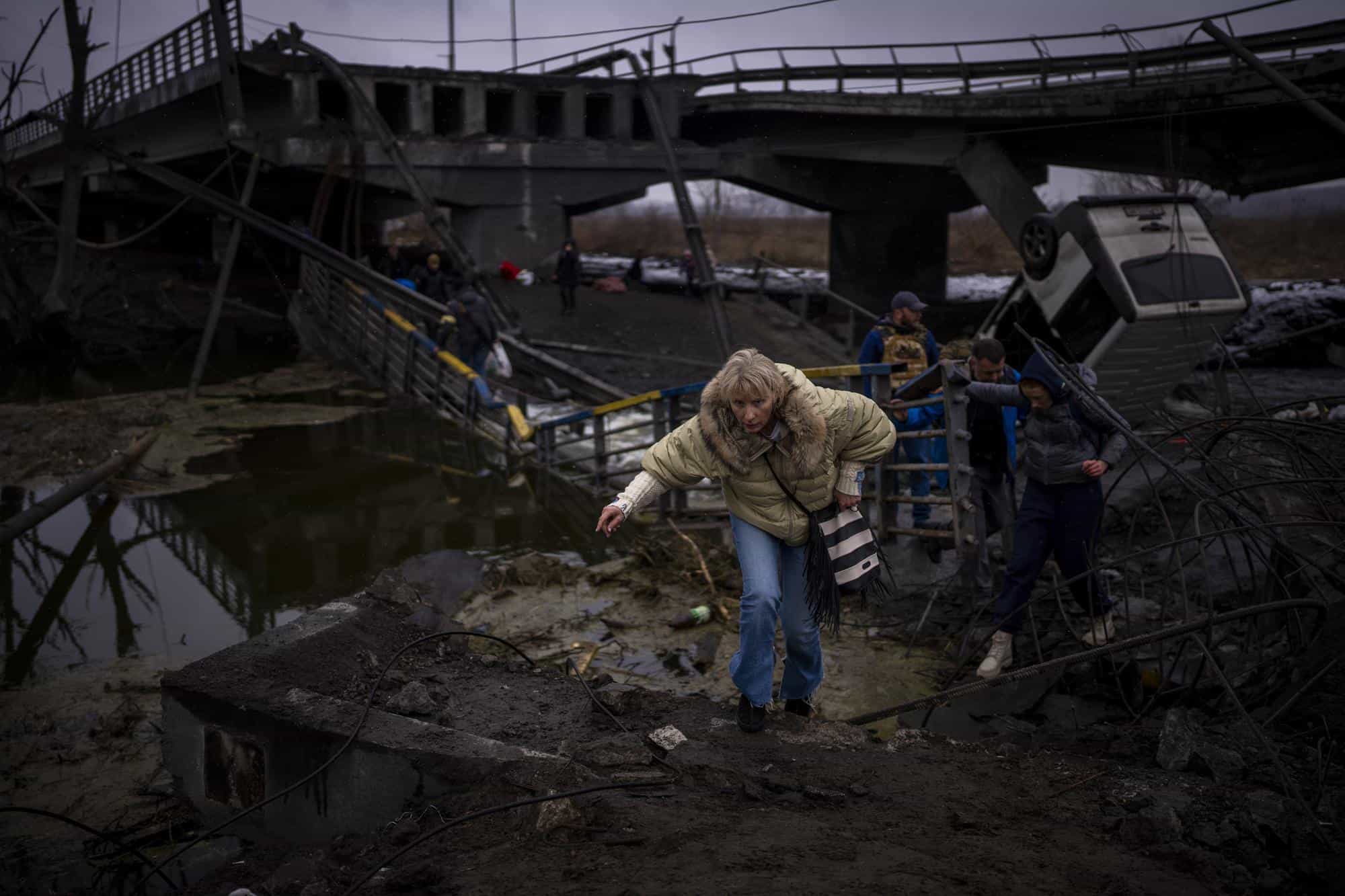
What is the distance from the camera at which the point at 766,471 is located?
4105 mm

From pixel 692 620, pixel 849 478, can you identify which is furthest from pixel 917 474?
pixel 849 478

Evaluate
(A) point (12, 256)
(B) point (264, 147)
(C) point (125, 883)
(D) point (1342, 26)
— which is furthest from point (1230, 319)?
(A) point (12, 256)

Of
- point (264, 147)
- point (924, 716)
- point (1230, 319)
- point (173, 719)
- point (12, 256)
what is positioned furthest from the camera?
point (264, 147)

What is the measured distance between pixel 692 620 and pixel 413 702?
256cm

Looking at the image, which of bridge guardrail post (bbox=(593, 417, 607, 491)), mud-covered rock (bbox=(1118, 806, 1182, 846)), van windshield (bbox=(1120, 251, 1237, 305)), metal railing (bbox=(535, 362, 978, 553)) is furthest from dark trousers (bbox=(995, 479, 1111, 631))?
van windshield (bbox=(1120, 251, 1237, 305))

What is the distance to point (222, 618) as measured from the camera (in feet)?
25.2

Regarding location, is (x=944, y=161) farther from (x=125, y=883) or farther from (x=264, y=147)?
(x=125, y=883)

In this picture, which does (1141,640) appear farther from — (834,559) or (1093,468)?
(1093,468)

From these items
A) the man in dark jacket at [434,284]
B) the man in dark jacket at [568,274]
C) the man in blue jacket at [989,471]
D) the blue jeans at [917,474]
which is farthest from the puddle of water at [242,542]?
the man in dark jacket at [568,274]

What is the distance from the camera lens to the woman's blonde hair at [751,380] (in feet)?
12.6

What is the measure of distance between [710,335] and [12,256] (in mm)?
15662

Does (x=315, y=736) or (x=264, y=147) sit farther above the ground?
(x=264, y=147)

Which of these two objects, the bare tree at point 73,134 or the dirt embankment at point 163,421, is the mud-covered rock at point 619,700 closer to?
the dirt embankment at point 163,421

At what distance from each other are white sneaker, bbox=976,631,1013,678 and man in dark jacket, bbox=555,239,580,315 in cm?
2042
